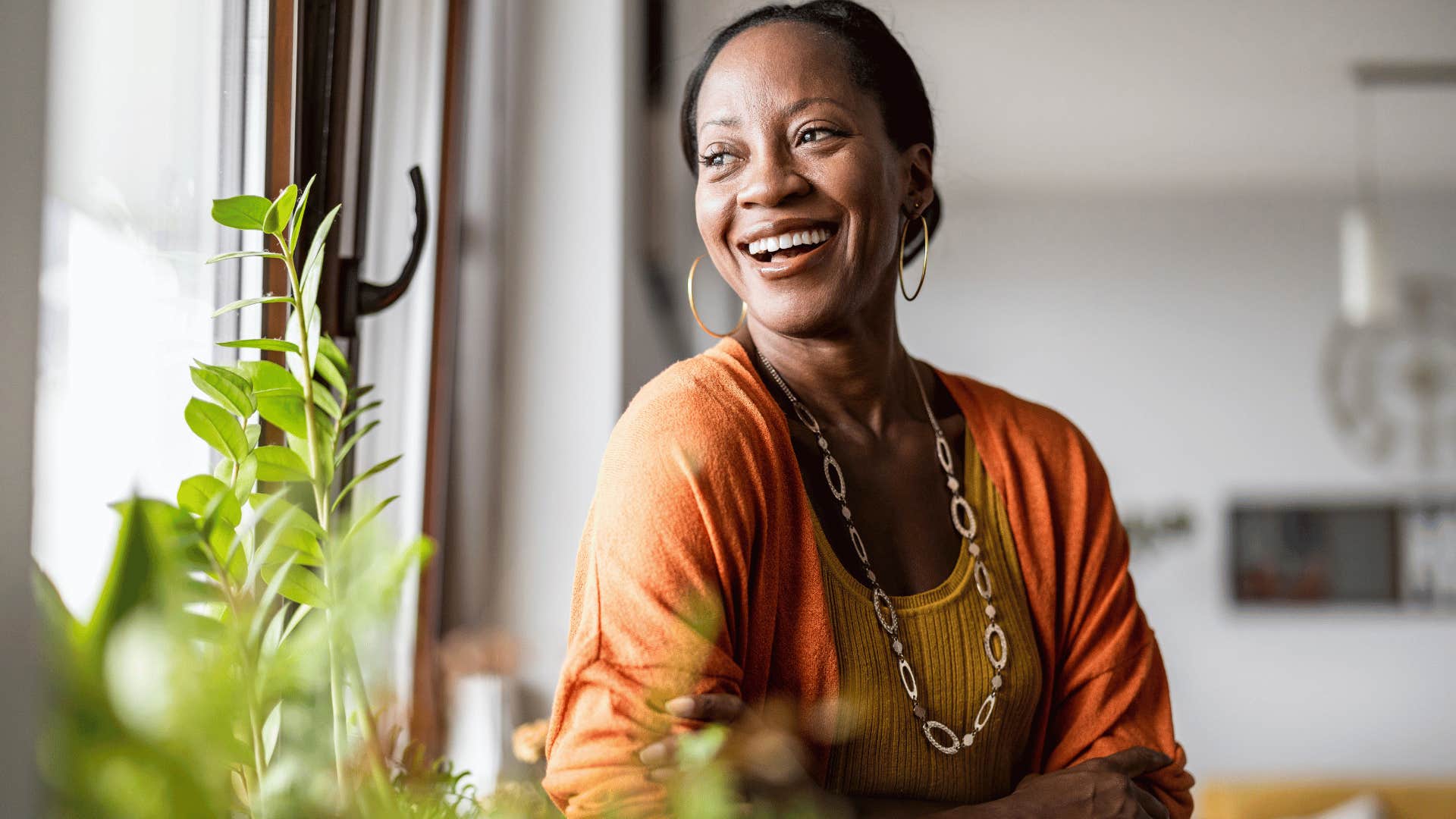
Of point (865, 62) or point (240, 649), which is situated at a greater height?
point (865, 62)

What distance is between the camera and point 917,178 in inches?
44.1

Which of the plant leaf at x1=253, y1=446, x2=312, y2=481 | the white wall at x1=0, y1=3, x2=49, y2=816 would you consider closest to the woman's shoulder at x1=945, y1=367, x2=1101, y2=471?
the plant leaf at x1=253, y1=446, x2=312, y2=481

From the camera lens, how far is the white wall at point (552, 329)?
7.40ft

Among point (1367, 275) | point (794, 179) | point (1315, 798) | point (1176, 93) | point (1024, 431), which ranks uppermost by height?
point (1176, 93)

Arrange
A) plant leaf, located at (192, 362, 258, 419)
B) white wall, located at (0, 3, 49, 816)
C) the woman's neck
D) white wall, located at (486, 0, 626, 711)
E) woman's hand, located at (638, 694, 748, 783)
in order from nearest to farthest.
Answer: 1. white wall, located at (0, 3, 49, 816)
2. plant leaf, located at (192, 362, 258, 419)
3. woman's hand, located at (638, 694, 748, 783)
4. the woman's neck
5. white wall, located at (486, 0, 626, 711)

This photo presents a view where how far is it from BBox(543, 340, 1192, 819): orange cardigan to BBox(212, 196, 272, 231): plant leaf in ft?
1.03

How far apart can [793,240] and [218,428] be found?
1.71ft

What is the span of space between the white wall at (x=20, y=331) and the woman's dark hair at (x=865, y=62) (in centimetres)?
67

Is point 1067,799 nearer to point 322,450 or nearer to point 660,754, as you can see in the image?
point 660,754

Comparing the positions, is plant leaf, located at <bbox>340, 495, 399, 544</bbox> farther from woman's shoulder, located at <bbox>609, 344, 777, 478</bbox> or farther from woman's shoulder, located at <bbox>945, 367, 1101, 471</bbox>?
woman's shoulder, located at <bbox>945, 367, 1101, 471</bbox>

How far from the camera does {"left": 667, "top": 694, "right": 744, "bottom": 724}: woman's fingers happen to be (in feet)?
2.39

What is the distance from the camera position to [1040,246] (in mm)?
5512

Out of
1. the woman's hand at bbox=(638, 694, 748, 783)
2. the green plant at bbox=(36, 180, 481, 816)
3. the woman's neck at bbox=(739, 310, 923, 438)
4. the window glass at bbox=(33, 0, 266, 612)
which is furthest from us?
the woman's neck at bbox=(739, 310, 923, 438)

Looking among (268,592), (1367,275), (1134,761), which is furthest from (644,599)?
(1367,275)
